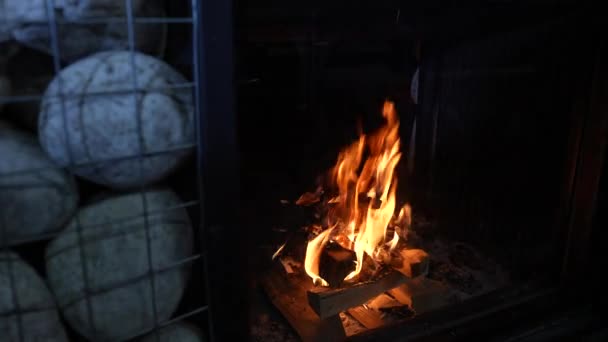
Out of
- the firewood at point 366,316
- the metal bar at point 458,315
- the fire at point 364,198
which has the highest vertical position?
the fire at point 364,198

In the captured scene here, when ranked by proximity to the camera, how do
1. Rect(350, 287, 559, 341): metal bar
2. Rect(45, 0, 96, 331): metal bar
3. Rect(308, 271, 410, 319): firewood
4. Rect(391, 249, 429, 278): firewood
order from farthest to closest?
Rect(391, 249, 429, 278): firewood → Rect(308, 271, 410, 319): firewood → Rect(350, 287, 559, 341): metal bar → Rect(45, 0, 96, 331): metal bar

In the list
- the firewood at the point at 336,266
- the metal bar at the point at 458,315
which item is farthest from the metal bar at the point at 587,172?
the firewood at the point at 336,266

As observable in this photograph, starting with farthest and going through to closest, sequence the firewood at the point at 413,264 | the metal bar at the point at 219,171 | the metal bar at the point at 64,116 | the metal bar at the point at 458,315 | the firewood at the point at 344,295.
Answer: the firewood at the point at 413,264 → the firewood at the point at 344,295 → the metal bar at the point at 458,315 → the metal bar at the point at 219,171 → the metal bar at the point at 64,116

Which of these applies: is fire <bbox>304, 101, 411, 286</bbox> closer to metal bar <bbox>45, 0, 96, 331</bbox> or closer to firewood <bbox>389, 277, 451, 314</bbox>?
firewood <bbox>389, 277, 451, 314</bbox>

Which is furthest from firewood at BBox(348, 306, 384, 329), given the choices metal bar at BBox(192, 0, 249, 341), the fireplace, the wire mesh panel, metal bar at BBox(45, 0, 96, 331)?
metal bar at BBox(45, 0, 96, 331)

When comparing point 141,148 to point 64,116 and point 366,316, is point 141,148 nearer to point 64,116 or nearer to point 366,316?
point 64,116

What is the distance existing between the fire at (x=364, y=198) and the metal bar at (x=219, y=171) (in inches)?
21.3

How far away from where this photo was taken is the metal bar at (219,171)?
0.78 metres

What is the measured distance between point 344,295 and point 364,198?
37cm

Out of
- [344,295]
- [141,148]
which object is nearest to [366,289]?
[344,295]

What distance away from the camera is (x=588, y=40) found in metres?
1.34

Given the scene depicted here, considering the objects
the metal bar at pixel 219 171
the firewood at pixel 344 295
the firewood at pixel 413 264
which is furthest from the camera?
the firewood at pixel 413 264

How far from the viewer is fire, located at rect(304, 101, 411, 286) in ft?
4.83

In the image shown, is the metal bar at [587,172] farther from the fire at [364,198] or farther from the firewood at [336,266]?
the firewood at [336,266]
